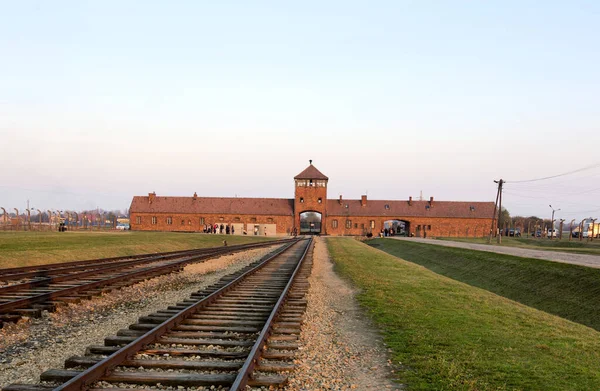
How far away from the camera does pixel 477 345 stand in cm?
822

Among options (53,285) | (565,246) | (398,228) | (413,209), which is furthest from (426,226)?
(53,285)

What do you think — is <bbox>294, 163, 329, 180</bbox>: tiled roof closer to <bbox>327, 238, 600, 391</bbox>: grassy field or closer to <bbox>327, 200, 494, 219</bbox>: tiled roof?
<bbox>327, 200, 494, 219</bbox>: tiled roof

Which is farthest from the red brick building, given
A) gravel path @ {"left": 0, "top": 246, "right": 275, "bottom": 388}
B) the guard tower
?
gravel path @ {"left": 0, "top": 246, "right": 275, "bottom": 388}

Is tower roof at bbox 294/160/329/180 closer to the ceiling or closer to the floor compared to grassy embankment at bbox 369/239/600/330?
closer to the ceiling

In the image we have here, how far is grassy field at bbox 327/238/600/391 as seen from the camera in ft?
20.8

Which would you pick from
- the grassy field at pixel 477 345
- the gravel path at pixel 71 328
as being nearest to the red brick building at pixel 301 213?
the gravel path at pixel 71 328

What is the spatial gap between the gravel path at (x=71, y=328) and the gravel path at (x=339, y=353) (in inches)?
131

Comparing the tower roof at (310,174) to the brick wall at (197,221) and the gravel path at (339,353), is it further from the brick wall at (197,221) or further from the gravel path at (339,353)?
the gravel path at (339,353)

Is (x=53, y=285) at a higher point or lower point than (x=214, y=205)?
lower

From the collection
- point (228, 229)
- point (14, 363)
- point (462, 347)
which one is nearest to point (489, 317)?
point (462, 347)

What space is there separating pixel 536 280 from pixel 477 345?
628 inches

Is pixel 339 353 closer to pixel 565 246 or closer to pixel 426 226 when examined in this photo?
pixel 565 246

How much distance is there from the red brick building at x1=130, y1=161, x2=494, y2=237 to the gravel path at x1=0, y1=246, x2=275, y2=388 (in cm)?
6671

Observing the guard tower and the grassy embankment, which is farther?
the guard tower
